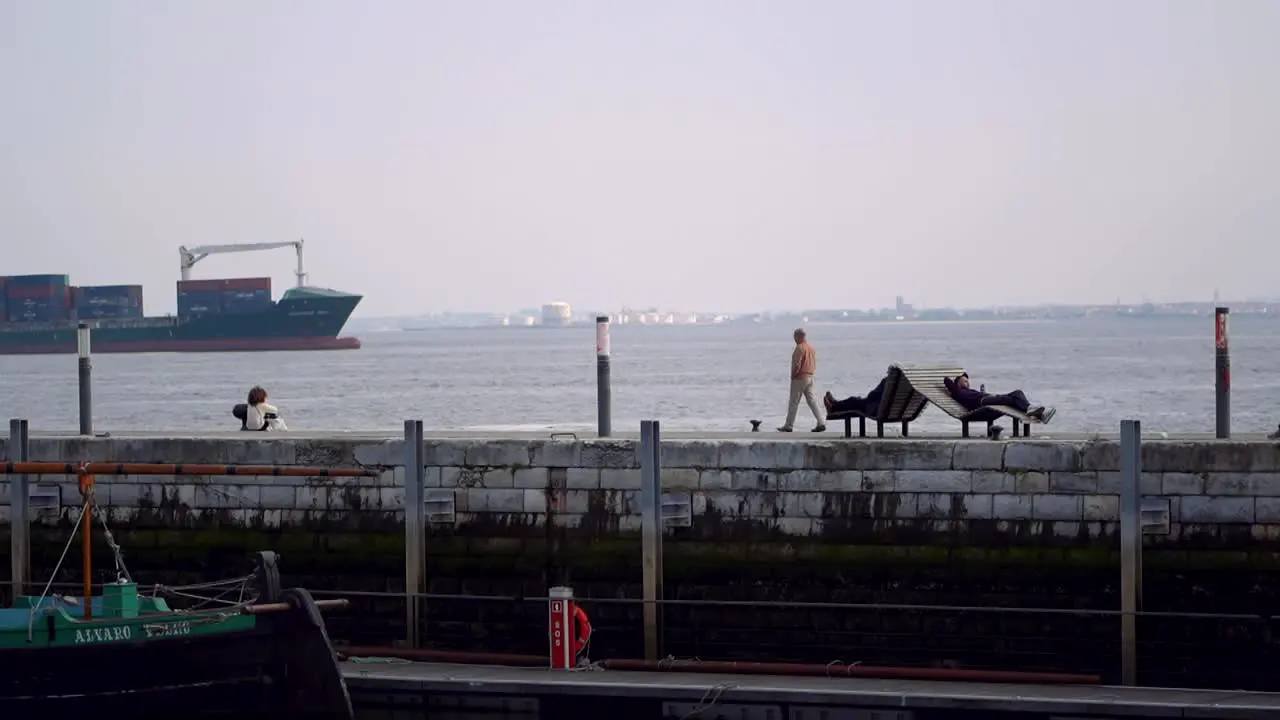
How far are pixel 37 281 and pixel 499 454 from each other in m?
125

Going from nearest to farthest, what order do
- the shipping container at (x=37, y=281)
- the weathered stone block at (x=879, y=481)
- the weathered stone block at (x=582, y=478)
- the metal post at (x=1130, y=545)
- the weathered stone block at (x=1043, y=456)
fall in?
the metal post at (x=1130, y=545)
the weathered stone block at (x=1043, y=456)
the weathered stone block at (x=879, y=481)
the weathered stone block at (x=582, y=478)
the shipping container at (x=37, y=281)

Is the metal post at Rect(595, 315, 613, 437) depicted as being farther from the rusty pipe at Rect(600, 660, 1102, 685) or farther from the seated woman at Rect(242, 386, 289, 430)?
the seated woman at Rect(242, 386, 289, 430)

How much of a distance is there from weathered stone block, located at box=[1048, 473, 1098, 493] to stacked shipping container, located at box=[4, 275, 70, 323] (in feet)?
415

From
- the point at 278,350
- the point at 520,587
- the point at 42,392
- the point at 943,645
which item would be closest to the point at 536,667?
the point at 520,587

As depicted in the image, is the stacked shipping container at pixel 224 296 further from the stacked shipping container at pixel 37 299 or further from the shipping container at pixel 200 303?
the stacked shipping container at pixel 37 299

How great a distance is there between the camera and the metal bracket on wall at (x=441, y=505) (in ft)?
50.8

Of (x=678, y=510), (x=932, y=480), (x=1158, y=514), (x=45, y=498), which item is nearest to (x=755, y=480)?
(x=678, y=510)

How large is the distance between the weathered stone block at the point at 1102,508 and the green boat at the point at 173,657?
6004mm

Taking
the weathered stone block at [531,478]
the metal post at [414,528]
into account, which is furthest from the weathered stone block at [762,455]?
the metal post at [414,528]

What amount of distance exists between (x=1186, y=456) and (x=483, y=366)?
98290 millimetres

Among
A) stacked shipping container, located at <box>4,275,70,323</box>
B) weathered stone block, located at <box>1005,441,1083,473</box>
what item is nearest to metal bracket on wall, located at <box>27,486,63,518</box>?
weathered stone block, located at <box>1005,441,1083,473</box>

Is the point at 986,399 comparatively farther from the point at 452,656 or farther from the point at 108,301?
the point at 108,301

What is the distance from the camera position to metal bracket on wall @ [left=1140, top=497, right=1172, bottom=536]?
13750 millimetres

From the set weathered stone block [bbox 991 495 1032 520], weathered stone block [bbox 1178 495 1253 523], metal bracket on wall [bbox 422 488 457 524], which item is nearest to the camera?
weathered stone block [bbox 1178 495 1253 523]
